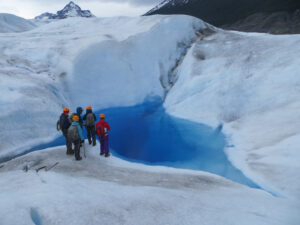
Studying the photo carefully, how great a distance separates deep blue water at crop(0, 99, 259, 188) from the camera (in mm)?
9783

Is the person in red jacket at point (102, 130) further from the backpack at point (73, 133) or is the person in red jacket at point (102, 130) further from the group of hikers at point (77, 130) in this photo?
the backpack at point (73, 133)

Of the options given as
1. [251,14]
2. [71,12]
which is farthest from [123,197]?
[71,12]

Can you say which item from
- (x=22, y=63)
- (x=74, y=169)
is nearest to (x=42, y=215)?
(x=74, y=169)

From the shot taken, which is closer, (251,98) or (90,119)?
(90,119)

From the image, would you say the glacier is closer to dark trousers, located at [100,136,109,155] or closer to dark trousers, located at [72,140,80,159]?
dark trousers, located at [72,140,80,159]

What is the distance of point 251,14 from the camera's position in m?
59.1

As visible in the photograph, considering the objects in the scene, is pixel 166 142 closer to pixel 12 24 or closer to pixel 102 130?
pixel 102 130

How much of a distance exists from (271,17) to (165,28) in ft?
143

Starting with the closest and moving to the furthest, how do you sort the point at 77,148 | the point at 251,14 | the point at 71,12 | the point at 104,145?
1. the point at 77,148
2. the point at 104,145
3. the point at 251,14
4. the point at 71,12

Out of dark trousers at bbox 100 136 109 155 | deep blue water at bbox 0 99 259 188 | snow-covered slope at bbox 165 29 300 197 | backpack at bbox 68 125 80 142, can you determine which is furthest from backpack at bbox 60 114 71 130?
snow-covered slope at bbox 165 29 300 197

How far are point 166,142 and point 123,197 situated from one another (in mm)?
7580

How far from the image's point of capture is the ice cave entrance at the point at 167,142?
385 inches

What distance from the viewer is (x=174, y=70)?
62.1 ft

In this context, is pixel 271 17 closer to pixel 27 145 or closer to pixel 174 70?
pixel 174 70
